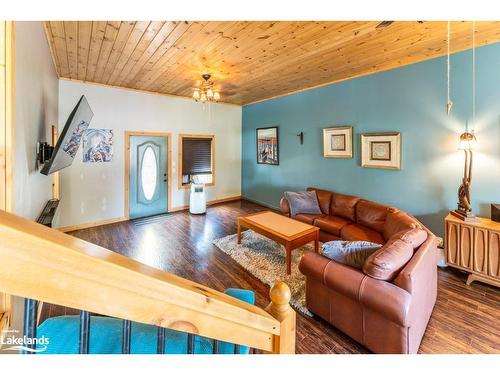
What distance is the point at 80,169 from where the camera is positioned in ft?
14.9

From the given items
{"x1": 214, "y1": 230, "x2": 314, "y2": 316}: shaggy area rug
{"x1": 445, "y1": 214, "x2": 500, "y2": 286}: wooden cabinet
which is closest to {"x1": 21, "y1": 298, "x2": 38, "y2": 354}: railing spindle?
{"x1": 214, "y1": 230, "x2": 314, "y2": 316}: shaggy area rug

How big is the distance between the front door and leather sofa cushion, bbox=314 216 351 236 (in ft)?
12.2

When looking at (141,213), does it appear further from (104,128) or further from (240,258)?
(240,258)

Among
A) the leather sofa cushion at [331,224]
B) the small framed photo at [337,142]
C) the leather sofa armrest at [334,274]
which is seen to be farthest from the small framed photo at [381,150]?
the leather sofa armrest at [334,274]

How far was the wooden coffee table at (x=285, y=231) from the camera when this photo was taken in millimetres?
2939

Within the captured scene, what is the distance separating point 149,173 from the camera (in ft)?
17.8

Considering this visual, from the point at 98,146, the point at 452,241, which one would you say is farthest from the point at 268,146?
the point at 452,241

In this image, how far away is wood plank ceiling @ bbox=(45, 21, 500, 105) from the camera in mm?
2497

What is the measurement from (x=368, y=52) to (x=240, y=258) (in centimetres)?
333

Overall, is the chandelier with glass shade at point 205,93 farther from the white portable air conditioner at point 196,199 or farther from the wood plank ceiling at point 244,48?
the white portable air conditioner at point 196,199

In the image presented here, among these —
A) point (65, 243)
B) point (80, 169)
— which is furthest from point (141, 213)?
point (65, 243)

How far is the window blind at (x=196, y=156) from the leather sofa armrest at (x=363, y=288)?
4681 millimetres

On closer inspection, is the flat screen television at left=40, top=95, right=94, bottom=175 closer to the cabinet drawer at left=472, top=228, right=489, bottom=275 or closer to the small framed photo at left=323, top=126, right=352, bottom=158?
the small framed photo at left=323, top=126, right=352, bottom=158
